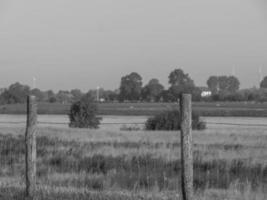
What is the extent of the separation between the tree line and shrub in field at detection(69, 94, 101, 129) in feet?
195

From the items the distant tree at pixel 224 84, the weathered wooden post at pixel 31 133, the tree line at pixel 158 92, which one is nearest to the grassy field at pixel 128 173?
the weathered wooden post at pixel 31 133

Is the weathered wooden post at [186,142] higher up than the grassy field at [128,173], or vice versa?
the weathered wooden post at [186,142]

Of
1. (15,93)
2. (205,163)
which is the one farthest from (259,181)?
(15,93)

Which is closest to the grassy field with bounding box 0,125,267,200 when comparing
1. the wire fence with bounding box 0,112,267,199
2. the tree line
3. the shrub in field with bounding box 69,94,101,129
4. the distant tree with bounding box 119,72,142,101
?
the wire fence with bounding box 0,112,267,199

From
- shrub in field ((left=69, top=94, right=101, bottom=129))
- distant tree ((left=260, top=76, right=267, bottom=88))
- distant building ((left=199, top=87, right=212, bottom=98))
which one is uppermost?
distant tree ((left=260, top=76, right=267, bottom=88))

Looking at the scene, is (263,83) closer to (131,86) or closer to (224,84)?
(224,84)

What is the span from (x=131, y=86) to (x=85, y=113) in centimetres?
8963

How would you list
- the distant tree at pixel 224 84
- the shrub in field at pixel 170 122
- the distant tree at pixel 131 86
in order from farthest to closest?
the distant tree at pixel 224 84 → the distant tree at pixel 131 86 → the shrub in field at pixel 170 122

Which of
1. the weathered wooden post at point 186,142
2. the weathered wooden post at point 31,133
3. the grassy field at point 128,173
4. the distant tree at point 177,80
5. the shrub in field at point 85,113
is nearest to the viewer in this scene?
the weathered wooden post at point 186,142

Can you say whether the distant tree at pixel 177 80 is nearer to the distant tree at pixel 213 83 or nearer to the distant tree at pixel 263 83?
the distant tree at pixel 213 83

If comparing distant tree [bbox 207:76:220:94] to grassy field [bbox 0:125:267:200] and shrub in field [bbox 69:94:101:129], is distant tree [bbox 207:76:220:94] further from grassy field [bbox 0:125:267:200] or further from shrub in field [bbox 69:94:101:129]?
grassy field [bbox 0:125:267:200]

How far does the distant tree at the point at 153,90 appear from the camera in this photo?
140262mm

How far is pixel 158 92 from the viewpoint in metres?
140

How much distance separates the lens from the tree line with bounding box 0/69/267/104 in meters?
123
